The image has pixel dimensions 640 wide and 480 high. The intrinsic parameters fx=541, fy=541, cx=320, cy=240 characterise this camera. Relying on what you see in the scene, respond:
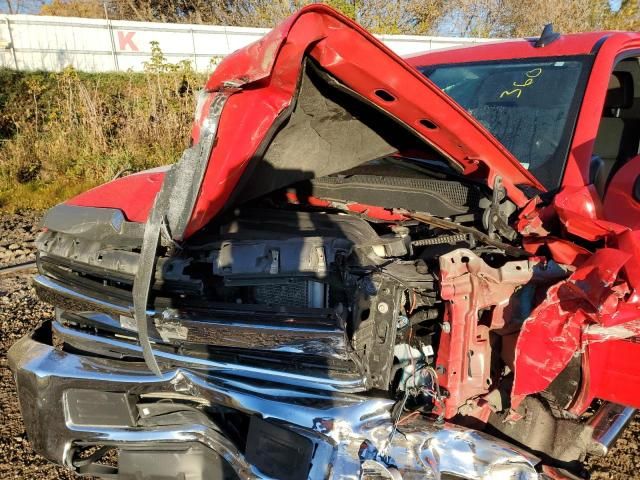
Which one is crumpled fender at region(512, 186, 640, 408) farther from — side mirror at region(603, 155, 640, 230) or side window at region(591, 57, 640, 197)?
side window at region(591, 57, 640, 197)

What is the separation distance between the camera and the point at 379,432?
1.90 meters

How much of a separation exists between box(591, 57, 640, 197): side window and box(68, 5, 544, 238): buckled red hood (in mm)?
1836

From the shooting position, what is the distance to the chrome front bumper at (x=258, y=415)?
187 centimetres

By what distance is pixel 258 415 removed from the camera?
198cm

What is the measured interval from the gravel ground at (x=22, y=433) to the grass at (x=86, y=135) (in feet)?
11.4

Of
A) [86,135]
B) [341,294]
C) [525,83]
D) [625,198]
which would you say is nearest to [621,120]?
[525,83]

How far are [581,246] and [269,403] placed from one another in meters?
1.34

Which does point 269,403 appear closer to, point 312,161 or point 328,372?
point 328,372

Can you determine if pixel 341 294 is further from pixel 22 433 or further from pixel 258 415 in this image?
pixel 22 433

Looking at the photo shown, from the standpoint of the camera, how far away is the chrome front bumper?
6.14 ft

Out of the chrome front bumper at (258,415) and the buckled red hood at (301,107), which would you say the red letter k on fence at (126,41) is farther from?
the chrome front bumper at (258,415)

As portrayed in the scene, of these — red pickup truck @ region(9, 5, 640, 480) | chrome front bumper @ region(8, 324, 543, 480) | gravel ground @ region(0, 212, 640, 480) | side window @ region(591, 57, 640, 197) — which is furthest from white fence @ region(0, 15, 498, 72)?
chrome front bumper @ region(8, 324, 543, 480)

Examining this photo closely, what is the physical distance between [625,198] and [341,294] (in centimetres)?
114

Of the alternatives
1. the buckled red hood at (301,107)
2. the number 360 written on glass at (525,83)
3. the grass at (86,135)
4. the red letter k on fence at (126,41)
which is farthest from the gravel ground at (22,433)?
the red letter k on fence at (126,41)
